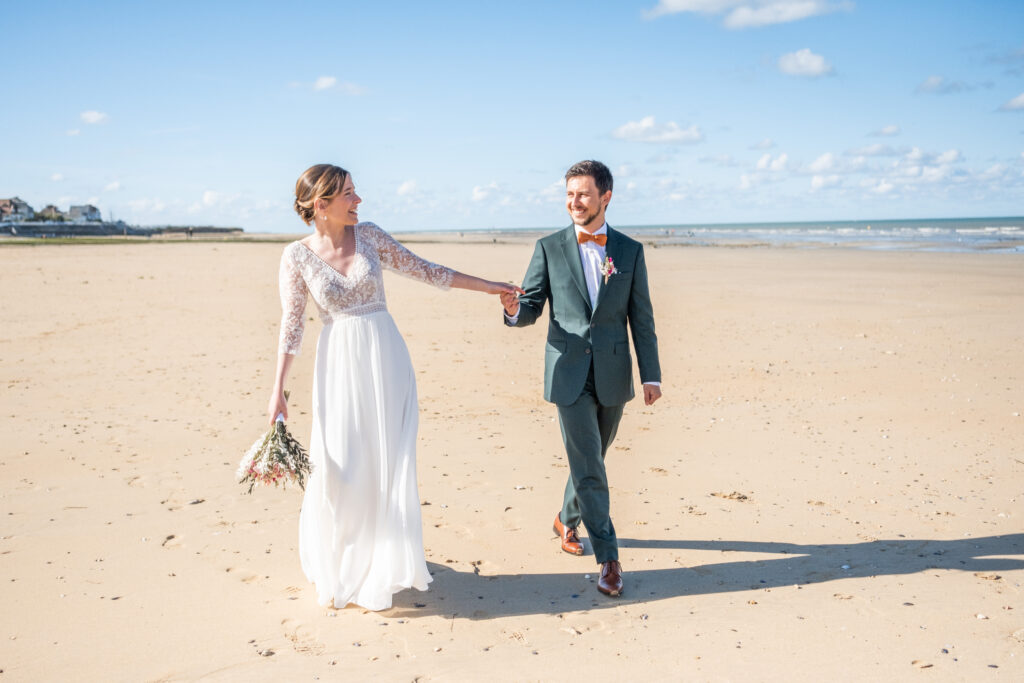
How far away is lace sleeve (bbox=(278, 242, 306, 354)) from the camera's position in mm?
4219

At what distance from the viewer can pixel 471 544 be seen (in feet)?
17.2

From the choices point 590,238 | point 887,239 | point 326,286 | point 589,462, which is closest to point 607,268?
point 590,238

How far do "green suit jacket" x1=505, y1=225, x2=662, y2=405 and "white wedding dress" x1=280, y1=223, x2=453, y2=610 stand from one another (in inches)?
39.4

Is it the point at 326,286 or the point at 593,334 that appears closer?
the point at 326,286

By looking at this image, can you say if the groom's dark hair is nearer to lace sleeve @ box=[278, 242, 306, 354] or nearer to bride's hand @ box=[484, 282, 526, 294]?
bride's hand @ box=[484, 282, 526, 294]

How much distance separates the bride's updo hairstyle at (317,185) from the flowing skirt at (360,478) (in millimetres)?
688

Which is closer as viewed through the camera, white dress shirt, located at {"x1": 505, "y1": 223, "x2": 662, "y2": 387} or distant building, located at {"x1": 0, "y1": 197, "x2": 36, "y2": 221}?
white dress shirt, located at {"x1": 505, "y1": 223, "x2": 662, "y2": 387}

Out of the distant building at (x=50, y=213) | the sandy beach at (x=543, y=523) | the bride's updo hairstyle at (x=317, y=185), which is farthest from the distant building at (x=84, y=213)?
the bride's updo hairstyle at (x=317, y=185)

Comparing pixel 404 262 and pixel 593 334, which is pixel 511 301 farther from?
pixel 404 262

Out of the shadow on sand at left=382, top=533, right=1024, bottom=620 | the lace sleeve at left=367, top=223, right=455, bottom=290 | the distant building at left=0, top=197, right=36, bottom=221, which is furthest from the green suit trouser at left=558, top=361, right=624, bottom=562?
the distant building at left=0, top=197, right=36, bottom=221

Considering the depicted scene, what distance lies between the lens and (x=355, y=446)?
4285 millimetres

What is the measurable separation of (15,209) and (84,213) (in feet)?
49.9

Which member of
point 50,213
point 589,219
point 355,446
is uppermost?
point 50,213

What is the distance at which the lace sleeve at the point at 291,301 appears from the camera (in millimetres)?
4219
